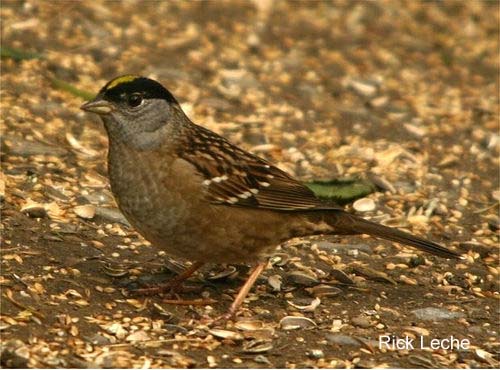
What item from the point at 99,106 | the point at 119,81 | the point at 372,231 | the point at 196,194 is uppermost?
the point at 119,81

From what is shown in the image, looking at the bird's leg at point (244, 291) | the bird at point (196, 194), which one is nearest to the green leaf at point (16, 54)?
the bird at point (196, 194)

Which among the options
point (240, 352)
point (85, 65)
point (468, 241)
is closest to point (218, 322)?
point (240, 352)

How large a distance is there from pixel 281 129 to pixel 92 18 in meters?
1.98

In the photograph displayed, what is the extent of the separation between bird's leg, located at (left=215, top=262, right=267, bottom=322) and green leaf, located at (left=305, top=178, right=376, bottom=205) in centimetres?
115

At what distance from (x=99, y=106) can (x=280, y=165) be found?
2.02 m

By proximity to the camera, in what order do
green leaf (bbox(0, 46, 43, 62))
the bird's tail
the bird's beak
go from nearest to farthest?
the bird's beak
the bird's tail
green leaf (bbox(0, 46, 43, 62))

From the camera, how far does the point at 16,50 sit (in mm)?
7328

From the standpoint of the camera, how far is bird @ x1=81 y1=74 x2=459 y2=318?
15.8 feet

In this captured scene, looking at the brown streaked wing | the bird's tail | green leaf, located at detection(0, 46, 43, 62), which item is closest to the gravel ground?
green leaf, located at detection(0, 46, 43, 62)

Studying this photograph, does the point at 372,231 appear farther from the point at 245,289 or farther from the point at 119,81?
the point at 119,81

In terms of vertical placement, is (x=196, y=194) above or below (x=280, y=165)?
above

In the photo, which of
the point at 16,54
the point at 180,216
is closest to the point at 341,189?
the point at 180,216

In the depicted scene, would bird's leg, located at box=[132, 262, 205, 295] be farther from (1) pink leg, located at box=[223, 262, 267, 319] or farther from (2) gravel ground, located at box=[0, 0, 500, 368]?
(1) pink leg, located at box=[223, 262, 267, 319]

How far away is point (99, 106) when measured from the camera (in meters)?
4.96
